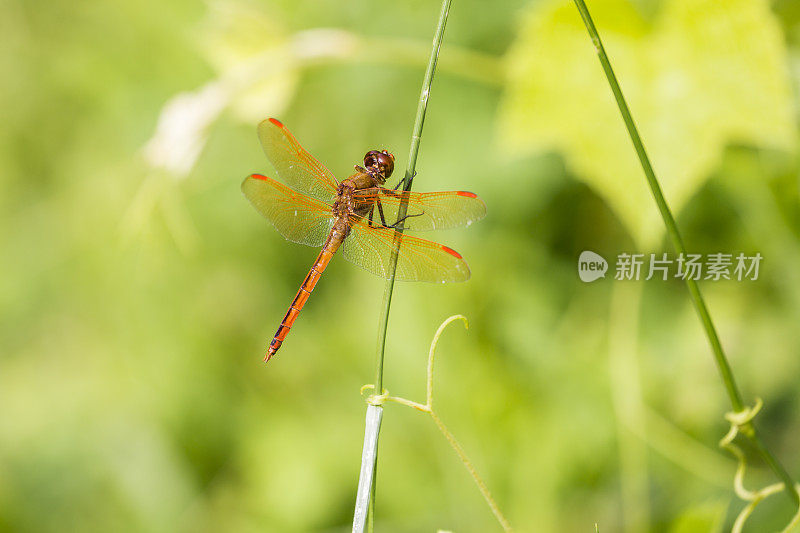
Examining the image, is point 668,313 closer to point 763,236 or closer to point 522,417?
point 763,236

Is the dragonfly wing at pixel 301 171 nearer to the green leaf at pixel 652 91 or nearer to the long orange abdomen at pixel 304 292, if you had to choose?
the long orange abdomen at pixel 304 292

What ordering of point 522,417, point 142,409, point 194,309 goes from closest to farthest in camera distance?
1. point 522,417
2. point 142,409
3. point 194,309

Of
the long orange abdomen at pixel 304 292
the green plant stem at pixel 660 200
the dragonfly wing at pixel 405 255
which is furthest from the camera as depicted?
the long orange abdomen at pixel 304 292

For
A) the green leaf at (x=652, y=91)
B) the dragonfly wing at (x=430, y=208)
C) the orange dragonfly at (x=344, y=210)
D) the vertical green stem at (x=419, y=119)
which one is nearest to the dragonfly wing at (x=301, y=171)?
the orange dragonfly at (x=344, y=210)

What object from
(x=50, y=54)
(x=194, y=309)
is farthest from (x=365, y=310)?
(x=50, y=54)

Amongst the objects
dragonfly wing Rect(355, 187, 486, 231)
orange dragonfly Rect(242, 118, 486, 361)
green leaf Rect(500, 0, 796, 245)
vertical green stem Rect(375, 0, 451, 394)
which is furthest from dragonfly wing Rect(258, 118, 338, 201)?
vertical green stem Rect(375, 0, 451, 394)

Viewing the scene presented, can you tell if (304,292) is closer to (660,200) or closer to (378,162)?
(378,162)

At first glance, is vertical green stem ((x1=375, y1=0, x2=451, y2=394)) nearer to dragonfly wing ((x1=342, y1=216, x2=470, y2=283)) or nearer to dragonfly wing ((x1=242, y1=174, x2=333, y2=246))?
dragonfly wing ((x1=342, y1=216, x2=470, y2=283))
